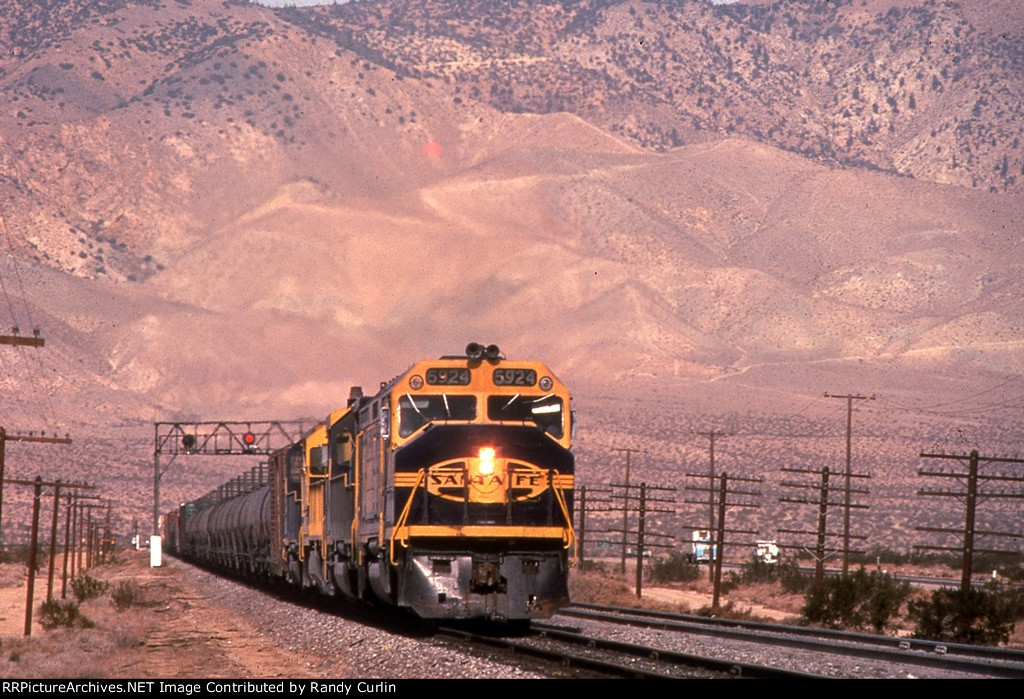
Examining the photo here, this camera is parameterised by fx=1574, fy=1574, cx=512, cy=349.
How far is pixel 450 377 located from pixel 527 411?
1.50 m

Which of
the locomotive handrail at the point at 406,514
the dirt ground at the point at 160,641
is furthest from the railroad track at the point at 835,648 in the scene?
the dirt ground at the point at 160,641

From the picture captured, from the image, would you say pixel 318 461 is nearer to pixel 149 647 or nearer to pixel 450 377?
pixel 149 647

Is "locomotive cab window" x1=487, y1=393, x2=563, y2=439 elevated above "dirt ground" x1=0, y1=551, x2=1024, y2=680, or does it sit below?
above

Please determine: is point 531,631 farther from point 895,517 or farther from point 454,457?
point 895,517

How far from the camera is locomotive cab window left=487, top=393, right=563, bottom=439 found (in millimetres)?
27938

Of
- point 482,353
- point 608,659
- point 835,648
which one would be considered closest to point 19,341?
point 482,353

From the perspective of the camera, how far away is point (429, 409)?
27969 mm

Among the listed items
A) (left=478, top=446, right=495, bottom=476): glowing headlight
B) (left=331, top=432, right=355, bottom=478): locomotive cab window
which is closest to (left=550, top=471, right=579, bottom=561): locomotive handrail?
(left=478, top=446, right=495, bottom=476): glowing headlight

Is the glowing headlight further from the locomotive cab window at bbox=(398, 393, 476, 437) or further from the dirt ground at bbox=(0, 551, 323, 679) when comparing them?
the dirt ground at bbox=(0, 551, 323, 679)

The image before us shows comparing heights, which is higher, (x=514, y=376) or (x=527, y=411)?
(x=514, y=376)

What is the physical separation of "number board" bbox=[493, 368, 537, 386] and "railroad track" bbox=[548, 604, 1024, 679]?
17.7 ft

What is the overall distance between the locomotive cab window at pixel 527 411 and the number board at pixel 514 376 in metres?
0.23

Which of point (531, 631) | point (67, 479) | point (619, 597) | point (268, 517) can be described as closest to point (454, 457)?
point (531, 631)
